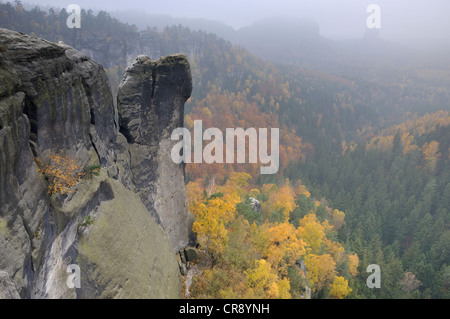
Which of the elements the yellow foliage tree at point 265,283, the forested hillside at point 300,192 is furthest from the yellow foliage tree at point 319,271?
the yellow foliage tree at point 265,283

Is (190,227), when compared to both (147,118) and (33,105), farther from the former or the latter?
(33,105)

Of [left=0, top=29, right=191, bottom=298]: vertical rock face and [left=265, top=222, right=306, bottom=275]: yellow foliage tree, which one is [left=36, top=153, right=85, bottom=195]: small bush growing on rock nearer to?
[left=0, top=29, right=191, bottom=298]: vertical rock face

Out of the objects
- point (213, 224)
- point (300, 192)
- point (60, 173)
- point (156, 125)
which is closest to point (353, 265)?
point (213, 224)

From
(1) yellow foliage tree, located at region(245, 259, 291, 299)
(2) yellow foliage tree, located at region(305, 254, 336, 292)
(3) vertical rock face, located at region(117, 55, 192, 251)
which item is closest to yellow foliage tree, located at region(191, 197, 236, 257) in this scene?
(3) vertical rock face, located at region(117, 55, 192, 251)

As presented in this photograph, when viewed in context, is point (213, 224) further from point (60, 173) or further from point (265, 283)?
point (60, 173)

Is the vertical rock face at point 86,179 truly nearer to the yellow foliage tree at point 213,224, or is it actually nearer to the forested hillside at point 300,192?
the yellow foliage tree at point 213,224

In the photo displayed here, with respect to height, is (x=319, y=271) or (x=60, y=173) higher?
(x=60, y=173)

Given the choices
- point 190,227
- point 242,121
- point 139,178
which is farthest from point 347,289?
point 242,121
